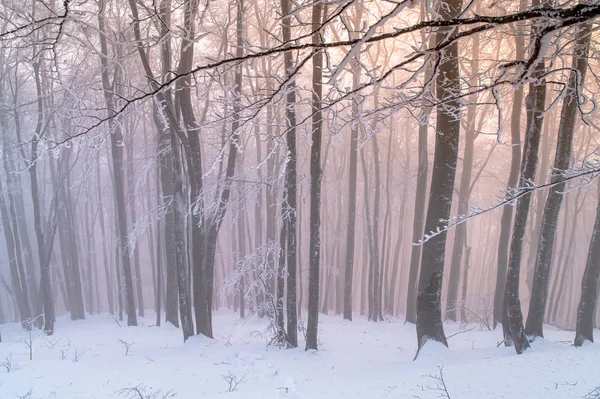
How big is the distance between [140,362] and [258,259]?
10.9 feet

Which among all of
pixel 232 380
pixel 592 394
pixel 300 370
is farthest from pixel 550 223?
pixel 232 380

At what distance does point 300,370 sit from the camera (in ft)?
21.8

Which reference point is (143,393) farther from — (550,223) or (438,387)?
(550,223)

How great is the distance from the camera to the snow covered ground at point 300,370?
464cm

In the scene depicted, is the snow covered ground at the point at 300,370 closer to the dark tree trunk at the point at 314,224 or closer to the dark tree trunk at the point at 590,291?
the dark tree trunk at the point at 314,224

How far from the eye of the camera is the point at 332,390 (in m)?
5.18

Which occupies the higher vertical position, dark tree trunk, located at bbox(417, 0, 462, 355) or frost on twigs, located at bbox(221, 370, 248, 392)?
dark tree trunk, located at bbox(417, 0, 462, 355)

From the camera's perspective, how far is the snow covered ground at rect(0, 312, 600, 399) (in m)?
4.64

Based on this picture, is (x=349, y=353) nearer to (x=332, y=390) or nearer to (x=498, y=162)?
(x=332, y=390)

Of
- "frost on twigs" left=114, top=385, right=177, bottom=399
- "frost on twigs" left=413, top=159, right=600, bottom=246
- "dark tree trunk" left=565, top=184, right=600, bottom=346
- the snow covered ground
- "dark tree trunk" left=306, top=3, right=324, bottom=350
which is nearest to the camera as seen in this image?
"frost on twigs" left=413, top=159, right=600, bottom=246

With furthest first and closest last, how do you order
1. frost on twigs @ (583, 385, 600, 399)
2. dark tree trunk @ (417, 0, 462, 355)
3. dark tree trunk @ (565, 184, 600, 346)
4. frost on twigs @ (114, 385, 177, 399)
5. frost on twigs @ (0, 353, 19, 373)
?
dark tree trunk @ (565, 184, 600, 346) → frost on twigs @ (0, 353, 19, 373) → dark tree trunk @ (417, 0, 462, 355) → frost on twigs @ (114, 385, 177, 399) → frost on twigs @ (583, 385, 600, 399)

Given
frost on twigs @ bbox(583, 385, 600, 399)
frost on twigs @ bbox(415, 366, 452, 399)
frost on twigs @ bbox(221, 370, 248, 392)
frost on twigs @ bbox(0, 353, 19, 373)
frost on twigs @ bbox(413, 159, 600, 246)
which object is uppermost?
frost on twigs @ bbox(413, 159, 600, 246)

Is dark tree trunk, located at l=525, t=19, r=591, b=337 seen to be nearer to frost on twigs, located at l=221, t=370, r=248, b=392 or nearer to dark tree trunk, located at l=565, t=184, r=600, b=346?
dark tree trunk, located at l=565, t=184, r=600, b=346

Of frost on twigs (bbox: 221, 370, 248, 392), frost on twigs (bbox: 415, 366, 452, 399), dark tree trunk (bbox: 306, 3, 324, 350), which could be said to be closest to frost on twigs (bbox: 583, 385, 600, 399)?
frost on twigs (bbox: 415, 366, 452, 399)
